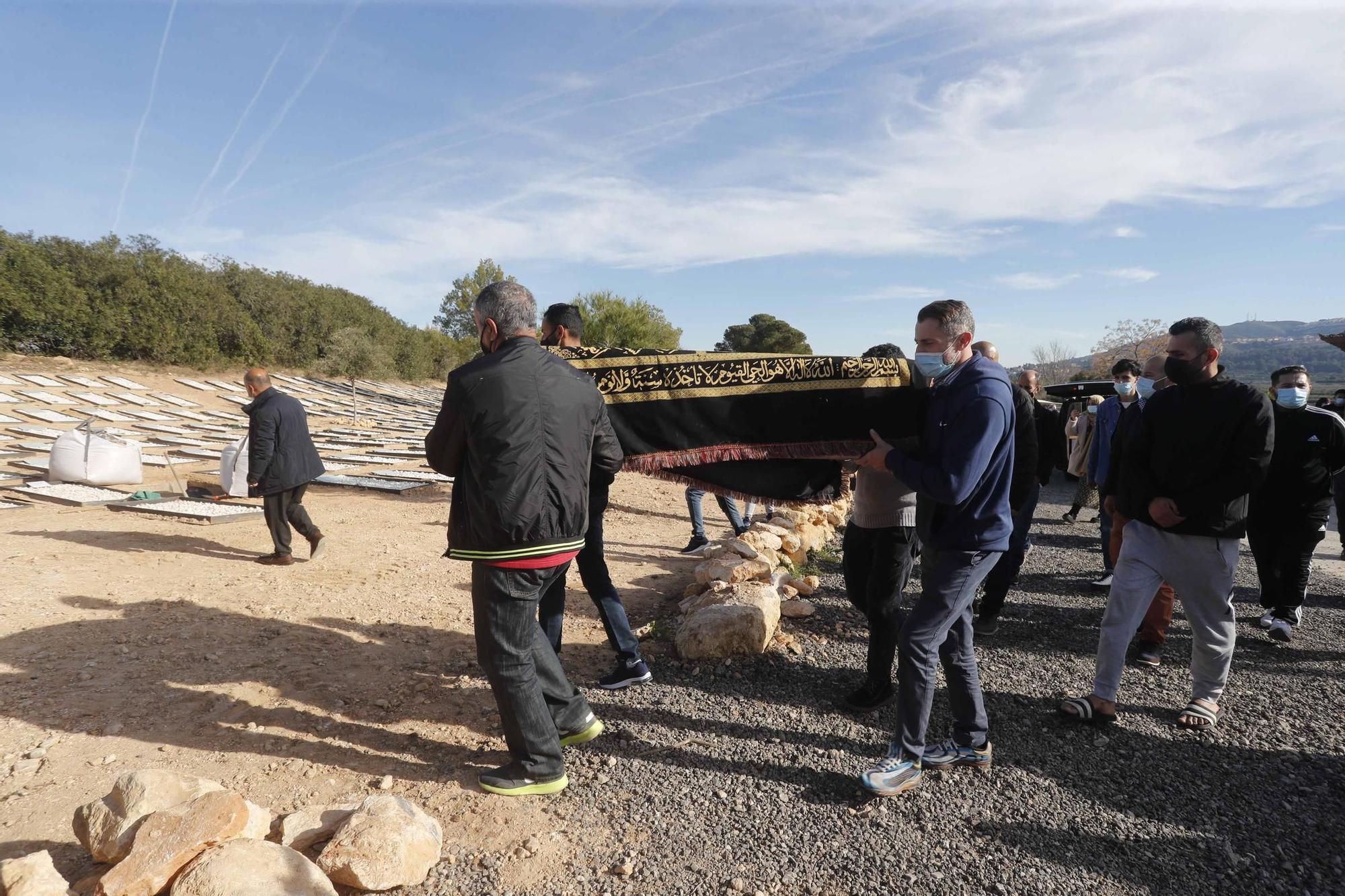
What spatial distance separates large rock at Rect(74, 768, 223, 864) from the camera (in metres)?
2.19

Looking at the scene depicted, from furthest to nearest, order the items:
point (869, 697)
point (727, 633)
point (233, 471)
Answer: point (233, 471) < point (727, 633) < point (869, 697)

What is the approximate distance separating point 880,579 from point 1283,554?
142 inches

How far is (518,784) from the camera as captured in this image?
277 centimetres

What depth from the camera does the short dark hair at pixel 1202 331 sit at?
128 inches

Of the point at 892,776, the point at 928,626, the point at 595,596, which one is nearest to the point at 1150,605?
the point at 928,626

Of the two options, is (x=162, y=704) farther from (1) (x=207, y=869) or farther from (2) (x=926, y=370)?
(2) (x=926, y=370)

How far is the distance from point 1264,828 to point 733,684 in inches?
90.4

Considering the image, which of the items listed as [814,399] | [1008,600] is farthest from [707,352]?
[1008,600]

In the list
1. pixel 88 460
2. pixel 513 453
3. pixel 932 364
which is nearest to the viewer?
pixel 513 453

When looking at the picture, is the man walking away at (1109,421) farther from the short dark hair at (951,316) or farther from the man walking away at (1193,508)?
the short dark hair at (951,316)

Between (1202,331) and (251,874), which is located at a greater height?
(1202,331)

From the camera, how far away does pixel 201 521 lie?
7.41 m

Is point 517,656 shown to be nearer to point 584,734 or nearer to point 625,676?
point 584,734

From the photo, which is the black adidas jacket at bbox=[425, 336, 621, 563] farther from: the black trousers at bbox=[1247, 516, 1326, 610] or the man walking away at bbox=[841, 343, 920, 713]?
the black trousers at bbox=[1247, 516, 1326, 610]
